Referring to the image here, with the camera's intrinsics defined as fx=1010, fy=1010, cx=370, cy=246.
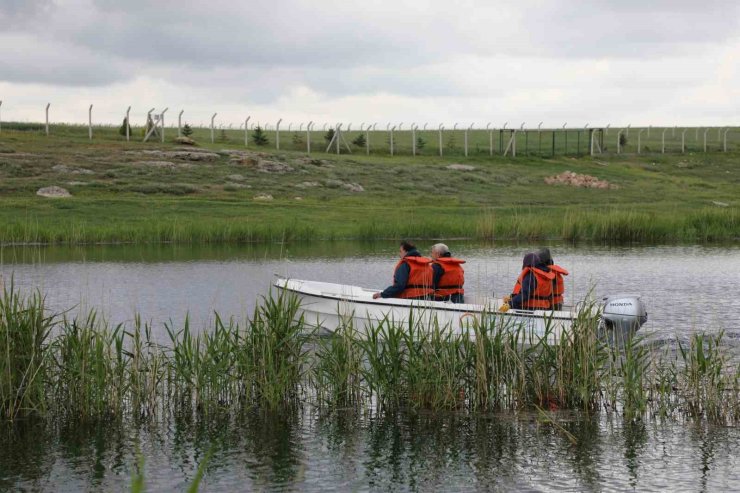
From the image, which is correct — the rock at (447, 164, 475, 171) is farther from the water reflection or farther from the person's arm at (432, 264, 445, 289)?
the water reflection

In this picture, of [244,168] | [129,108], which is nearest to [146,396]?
[244,168]

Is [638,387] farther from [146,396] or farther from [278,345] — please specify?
[146,396]

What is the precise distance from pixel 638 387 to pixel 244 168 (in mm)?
49574

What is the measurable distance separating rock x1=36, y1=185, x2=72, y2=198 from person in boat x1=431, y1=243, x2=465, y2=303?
1395 inches

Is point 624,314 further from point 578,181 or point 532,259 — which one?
point 578,181

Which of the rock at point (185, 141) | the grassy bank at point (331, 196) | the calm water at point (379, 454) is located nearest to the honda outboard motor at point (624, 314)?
the calm water at point (379, 454)

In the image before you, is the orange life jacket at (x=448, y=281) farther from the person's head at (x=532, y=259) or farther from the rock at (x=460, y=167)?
the rock at (x=460, y=167)

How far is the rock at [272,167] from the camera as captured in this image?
60.1 m

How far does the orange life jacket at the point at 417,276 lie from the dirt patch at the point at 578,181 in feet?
158

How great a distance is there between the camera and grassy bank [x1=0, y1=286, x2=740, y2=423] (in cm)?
1195

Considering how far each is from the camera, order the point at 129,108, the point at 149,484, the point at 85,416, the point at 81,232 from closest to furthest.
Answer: the point at 149,484 < the point at 85,416 < the point at 81,232 < the point at 129,108

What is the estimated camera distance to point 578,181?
64.5 m

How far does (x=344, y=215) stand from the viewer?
1860 inches

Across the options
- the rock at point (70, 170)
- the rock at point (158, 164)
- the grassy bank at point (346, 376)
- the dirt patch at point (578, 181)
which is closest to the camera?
the grassy bank at point (346, 376)
